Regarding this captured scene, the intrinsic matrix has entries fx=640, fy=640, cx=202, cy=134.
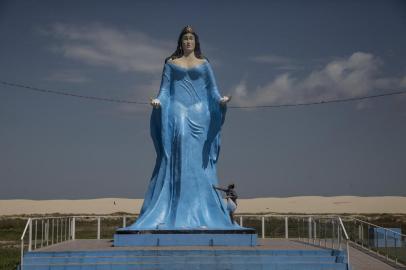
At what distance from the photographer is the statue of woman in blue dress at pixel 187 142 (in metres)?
16.4

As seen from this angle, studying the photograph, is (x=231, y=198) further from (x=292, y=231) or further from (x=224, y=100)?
(x=292, y=231)

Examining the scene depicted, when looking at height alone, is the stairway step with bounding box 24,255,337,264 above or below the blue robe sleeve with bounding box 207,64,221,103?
below

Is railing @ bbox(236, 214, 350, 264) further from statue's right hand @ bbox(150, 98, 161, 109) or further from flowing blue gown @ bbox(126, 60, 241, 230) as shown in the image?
statue's right hand @ bbox(150, 98, 161, 109)

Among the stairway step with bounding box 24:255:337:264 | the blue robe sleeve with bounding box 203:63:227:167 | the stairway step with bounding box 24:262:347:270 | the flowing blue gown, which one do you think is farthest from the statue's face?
the stairway step with bounding box 24:262:347:270

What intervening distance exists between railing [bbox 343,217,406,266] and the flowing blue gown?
3766 millimetres

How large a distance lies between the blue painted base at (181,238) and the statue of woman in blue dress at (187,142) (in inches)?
33.4

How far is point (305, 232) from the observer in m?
18.8

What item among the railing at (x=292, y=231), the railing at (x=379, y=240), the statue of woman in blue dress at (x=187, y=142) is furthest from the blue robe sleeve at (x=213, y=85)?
the railing at (x=379, y=240)

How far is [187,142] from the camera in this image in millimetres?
16891

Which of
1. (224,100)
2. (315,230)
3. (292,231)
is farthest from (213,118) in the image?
(292,231)

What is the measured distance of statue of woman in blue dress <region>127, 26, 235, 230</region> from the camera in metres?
16.4

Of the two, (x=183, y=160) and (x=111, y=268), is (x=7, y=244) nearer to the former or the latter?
(x=183, y=160)

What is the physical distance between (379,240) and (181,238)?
17.6 ft

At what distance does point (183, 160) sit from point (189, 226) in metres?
1.81
